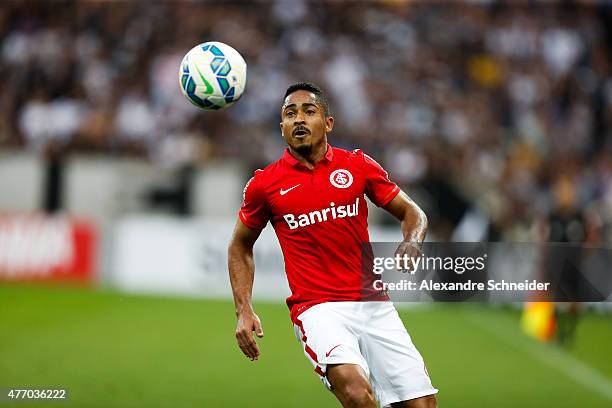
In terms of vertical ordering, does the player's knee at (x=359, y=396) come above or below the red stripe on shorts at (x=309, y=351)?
below

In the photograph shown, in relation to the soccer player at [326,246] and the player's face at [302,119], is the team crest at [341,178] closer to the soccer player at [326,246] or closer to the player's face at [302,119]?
the soccer player at [326,246]

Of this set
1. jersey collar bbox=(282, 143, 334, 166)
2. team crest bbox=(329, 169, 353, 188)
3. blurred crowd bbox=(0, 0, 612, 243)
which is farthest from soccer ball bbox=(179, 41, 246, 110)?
blurred crowd bbox=(0, 0, 612, 243)

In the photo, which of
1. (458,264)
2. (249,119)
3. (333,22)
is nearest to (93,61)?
(249,119)

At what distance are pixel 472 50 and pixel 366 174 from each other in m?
16.5

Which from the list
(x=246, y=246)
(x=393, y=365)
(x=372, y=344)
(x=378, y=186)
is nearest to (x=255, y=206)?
(x=246, y=246)

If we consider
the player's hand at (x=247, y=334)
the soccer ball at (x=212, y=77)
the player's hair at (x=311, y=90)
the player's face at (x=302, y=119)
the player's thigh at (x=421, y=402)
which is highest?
the soccer ball at (x=212, y=77)

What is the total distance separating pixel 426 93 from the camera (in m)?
20.5

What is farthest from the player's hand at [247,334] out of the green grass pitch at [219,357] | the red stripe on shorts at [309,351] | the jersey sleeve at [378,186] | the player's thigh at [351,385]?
the green grass pitch at [219,357]

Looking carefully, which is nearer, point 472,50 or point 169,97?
point 169,97

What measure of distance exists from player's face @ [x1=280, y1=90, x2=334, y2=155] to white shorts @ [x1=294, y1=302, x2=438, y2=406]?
97cm

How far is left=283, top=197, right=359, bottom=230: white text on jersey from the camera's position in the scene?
572 centimetres

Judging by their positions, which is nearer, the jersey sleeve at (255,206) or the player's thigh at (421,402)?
the player's thigh at (421,402)

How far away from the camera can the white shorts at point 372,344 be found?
5.47 metres

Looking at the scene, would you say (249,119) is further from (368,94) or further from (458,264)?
(458,264)
